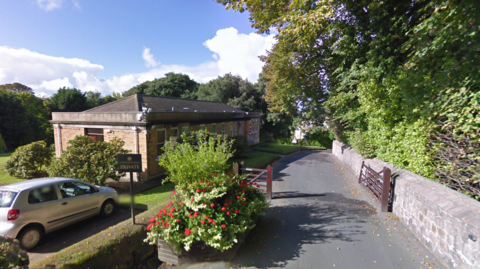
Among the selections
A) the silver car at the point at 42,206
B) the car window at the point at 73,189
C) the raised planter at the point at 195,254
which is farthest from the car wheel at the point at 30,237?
the raised planter at the point at 195,254

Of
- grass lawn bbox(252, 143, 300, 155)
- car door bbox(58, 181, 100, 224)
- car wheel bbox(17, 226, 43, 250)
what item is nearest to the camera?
car wheel bbox(17, 226, 43, 250)

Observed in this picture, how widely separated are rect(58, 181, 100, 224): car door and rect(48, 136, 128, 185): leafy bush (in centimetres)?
302

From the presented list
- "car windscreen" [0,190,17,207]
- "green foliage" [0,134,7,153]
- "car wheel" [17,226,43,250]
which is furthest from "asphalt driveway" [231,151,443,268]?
"green foliage" [0,134,7,153]

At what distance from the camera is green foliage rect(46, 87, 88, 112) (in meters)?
35.5

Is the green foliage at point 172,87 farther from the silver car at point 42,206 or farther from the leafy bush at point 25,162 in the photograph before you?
the silver car at point 42,206

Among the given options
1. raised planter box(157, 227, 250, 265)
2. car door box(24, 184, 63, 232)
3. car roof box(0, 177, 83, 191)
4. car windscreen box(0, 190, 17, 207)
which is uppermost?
car roof box(0, 177, 83, 191)

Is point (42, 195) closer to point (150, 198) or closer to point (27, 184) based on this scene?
point (27, 184)

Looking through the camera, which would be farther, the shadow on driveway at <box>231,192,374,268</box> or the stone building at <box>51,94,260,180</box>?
the stone building at <box>51,94,260,180</box>

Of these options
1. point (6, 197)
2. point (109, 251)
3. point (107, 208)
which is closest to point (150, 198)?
point (107, 208)

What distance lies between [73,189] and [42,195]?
0.94 metres

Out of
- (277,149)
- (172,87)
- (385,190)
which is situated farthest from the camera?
(172,87)

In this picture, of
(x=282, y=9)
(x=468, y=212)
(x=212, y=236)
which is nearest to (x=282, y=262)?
(x=212, y=236)

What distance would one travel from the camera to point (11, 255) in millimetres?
3375

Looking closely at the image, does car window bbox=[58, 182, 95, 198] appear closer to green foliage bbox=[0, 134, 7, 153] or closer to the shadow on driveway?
the shadow on driveway
